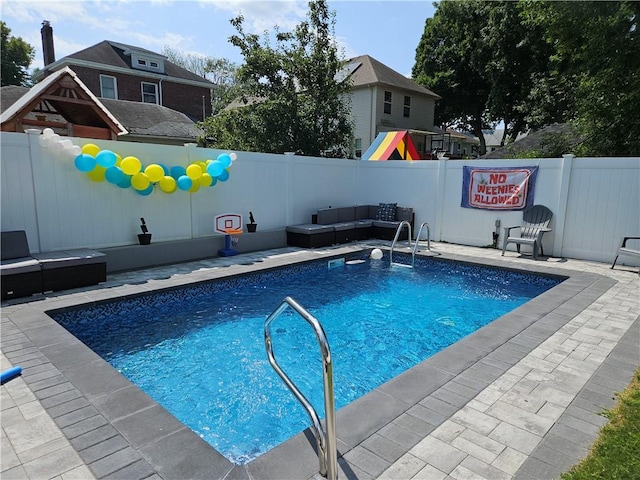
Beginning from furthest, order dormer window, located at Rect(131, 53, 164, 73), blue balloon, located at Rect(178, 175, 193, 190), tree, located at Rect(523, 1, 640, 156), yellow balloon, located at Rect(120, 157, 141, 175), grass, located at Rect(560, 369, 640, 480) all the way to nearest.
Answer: dormer window, located at Rect(131, 53, 164, 73), tree, located at Rect(523, 1, 640, 156), blue balloon, located at Rect(178, 175, 193, 190), yellow balloon, located at Rect(120, 157, 141, 175), grass, located at Rect(560, 369, 640, 480)

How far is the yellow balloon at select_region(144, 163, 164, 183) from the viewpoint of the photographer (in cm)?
721

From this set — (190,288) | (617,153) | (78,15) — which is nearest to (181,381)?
(190,288)

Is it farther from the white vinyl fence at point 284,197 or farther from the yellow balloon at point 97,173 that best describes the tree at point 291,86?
the yellow balloon at point 97,173

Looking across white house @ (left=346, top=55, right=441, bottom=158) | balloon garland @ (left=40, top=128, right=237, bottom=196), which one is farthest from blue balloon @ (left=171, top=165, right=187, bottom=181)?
white house @ (left=346, top=55, right=441, bottom=158)

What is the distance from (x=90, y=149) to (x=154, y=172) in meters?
1.09

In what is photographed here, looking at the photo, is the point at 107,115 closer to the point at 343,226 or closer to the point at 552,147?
the point at 343,226

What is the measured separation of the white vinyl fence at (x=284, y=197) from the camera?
21.0 feet

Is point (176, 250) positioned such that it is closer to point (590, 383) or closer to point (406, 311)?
point (406, 311)

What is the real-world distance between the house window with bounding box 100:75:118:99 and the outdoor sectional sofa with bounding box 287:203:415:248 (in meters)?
16.0

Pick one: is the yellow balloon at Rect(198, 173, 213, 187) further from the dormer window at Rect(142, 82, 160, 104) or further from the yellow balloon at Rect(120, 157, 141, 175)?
the dormer window at Rect(142, 82, 160, 104)

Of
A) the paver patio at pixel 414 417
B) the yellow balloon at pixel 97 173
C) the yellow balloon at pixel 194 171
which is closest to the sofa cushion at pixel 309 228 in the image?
the yellow balloon at pixel 194 171

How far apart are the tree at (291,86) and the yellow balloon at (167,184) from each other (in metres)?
7.15

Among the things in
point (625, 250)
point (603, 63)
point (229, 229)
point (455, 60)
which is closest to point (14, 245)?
point (229, 229)

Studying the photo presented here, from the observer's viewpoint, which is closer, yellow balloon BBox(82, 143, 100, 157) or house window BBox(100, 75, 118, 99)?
yellow balloon BBox(82, 143, 100, 157)
